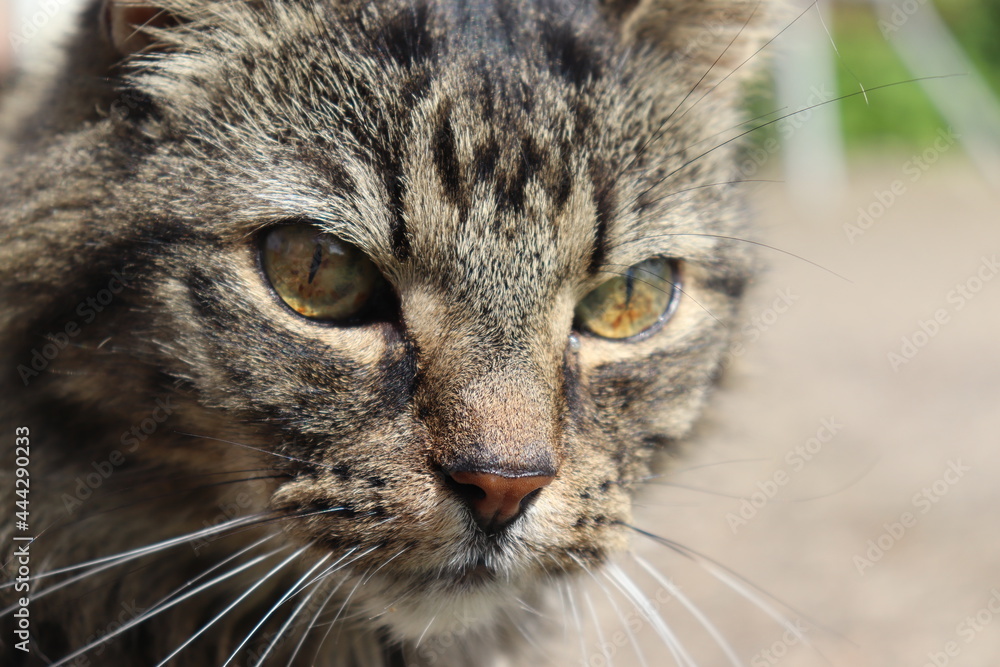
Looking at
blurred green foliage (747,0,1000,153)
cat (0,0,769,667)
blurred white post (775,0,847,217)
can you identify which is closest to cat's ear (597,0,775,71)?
cat (0,0,769,667)

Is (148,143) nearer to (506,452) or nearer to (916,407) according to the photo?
(506,452)

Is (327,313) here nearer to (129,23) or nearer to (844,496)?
(129,23)

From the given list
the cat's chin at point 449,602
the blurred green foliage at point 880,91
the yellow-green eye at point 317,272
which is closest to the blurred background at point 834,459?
the cat's chin at point 449,602

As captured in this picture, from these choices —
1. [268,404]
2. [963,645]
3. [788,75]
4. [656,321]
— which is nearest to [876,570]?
[963,645]

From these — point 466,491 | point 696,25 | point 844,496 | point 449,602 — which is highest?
point 696,25

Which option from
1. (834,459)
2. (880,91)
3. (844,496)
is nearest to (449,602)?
(844,496)

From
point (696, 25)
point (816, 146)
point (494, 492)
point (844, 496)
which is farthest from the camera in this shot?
point (816, 146)
